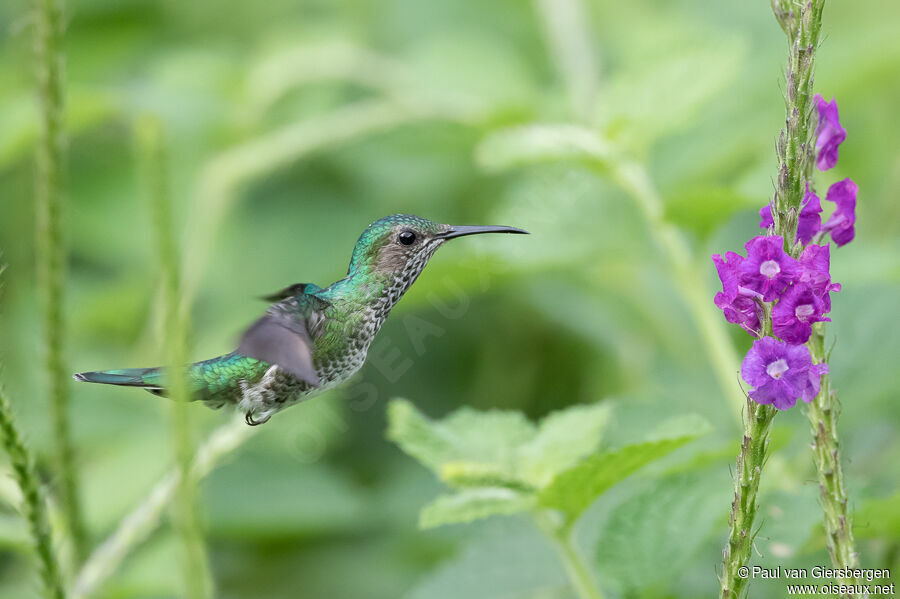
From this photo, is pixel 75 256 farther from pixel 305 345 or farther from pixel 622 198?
pixel 305 345

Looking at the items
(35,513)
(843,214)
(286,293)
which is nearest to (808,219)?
(843,214)

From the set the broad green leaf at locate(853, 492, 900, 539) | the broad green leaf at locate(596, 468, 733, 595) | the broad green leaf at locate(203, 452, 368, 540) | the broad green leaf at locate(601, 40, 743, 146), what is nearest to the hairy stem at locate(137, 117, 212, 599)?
the broad green leaf at locate(596, 468, 733, 595)

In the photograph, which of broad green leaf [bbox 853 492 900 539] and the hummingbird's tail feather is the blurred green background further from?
the hummingbird's tail feather

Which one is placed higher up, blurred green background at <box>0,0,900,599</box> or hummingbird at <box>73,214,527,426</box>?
blurred green background at <box>0,0,900,599</box>

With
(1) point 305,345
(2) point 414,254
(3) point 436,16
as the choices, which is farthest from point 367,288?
(3) point 436,16

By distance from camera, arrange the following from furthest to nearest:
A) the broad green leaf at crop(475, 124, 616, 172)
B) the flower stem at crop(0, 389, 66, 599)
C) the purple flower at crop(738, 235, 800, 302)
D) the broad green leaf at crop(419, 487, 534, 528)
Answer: the broad green leaf at crop(475, 124, 616, 172) < the broad green leaf at crop(419, 487, 534, 528) < the flower stem at crop(0, 389, 66, 599) < the purple flower at crop(738, 235, 800, 302)

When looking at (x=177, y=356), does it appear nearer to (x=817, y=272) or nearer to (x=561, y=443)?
(x=817, y=272)
